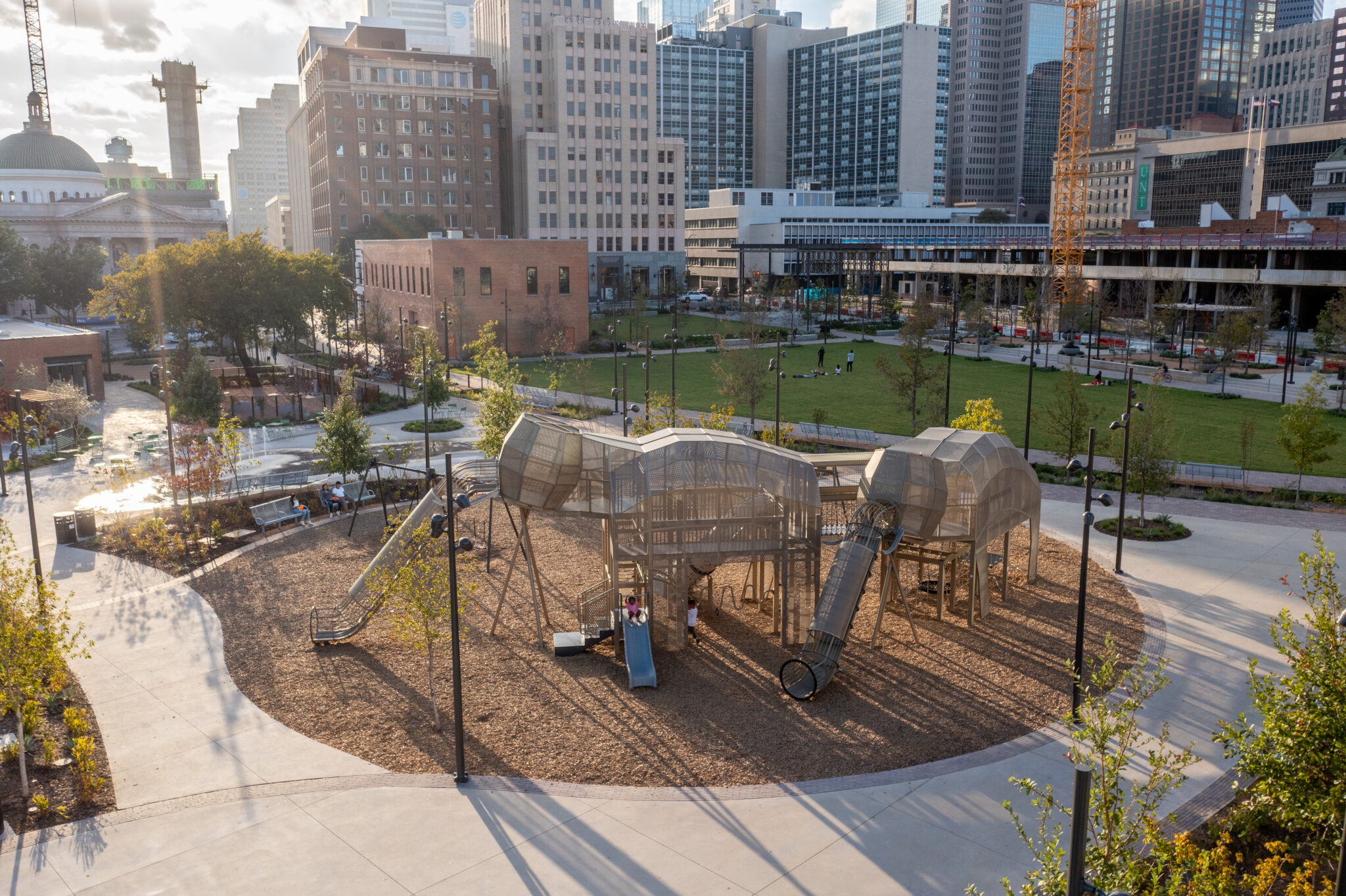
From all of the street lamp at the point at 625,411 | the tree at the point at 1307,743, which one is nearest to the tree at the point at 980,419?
the street lamp at the point at 625,411

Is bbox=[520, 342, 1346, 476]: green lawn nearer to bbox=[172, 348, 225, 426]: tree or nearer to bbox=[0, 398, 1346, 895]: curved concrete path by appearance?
bbox=[172, 348, 225, 426]: tree

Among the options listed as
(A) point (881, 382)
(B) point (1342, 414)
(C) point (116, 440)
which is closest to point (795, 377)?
(A) point (881, 382)

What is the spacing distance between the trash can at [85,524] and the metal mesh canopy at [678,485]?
16.0 meters

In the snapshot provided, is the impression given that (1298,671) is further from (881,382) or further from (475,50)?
(475,50)

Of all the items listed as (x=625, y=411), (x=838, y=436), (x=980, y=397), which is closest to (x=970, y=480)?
(x=625, y=411)

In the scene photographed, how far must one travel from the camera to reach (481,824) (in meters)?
14.5

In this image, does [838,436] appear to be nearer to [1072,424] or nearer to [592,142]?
[1072,424]

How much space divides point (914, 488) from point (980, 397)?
1331 inches

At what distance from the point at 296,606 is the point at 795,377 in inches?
1673

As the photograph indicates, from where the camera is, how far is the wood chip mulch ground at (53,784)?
48.7 ft

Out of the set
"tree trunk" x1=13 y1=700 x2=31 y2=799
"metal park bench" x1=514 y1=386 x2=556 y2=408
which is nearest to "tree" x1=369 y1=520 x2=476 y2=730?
"tree trunk" x1=13 y1=700 x2=31 y2=799

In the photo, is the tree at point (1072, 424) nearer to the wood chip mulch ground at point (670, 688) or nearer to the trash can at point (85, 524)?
the wood chip mulch ground at point (670, 688)

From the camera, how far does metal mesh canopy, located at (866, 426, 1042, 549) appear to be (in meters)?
22.0

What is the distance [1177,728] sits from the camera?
57.0 ft
